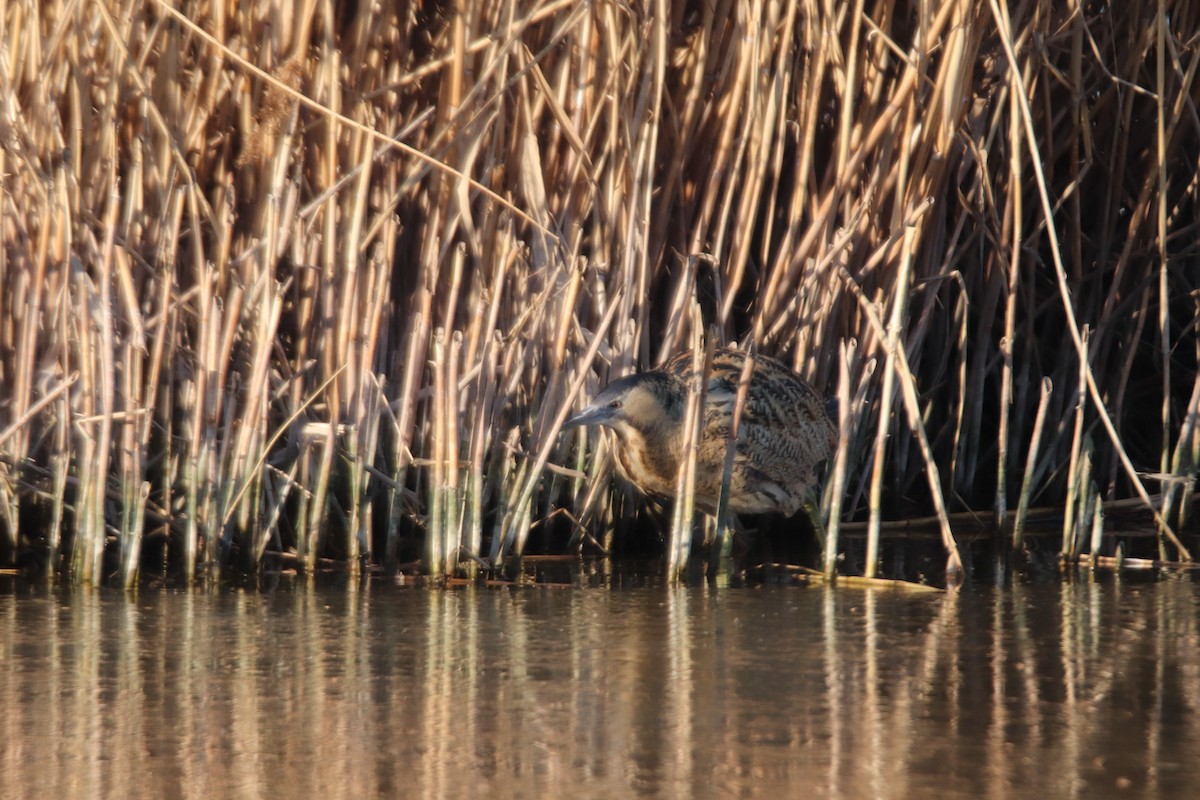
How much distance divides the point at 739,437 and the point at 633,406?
439 mm

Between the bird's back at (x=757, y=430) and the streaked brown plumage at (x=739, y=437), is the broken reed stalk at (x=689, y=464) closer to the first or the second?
A: the streaked brown plumage at (x=739, y=437)

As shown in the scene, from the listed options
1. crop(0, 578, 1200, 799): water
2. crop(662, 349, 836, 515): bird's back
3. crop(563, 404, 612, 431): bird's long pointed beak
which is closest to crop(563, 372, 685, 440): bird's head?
crop(563, 404, 612, 431): bird's long pointed beak

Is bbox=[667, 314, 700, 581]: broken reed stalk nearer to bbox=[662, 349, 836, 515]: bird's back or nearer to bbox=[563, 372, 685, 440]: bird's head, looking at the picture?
bbox=[563, 372, 685, 440]: bird's head

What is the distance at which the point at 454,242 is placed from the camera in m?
4.32

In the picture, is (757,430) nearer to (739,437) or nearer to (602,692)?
(739,437)

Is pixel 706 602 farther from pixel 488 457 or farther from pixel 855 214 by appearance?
pixel 855 214

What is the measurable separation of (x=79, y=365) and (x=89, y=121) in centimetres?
60

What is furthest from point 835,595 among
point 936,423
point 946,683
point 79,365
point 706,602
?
point 79,365

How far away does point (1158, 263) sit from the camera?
525 centimetres

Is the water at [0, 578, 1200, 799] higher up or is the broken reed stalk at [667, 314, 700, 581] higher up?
the broken reed stalk at [667, 314, 700, 581]

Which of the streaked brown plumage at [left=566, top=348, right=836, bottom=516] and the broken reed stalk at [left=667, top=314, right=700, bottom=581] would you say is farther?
the streaked brown plumage at [left=566, top=348, right=836, bottom=516]

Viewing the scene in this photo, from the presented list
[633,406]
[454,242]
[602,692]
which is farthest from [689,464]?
[602,692]

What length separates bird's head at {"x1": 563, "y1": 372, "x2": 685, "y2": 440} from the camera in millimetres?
4203

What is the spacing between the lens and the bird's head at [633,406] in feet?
13.8
